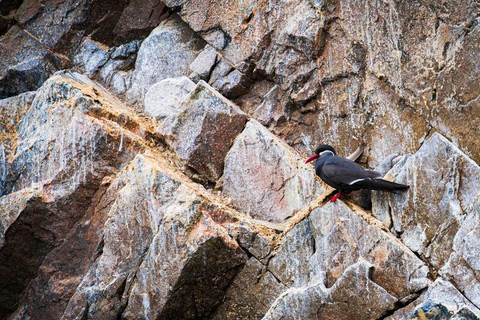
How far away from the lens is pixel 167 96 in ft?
49.5

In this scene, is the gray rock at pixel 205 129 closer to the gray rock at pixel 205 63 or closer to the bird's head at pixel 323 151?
the gray rock at pixel 205 63

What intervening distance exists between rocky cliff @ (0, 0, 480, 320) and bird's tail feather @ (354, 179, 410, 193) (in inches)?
9.3

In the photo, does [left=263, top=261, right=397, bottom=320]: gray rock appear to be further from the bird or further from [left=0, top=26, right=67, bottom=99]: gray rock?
[left=0, top=26, right=67, bottom=99]: gray rock

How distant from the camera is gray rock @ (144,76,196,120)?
14.9 meters

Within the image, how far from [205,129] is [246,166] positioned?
1.04m

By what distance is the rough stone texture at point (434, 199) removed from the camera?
1118 cm

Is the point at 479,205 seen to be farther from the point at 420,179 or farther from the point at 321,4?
the point at 321,4

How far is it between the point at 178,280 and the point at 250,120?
3488mm

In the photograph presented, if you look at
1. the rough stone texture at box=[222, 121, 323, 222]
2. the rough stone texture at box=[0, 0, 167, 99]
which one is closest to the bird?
the rough stone texture at box=[222, 121, 323, 222]

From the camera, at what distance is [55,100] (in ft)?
47.9

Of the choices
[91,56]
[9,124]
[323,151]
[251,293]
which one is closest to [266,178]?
[323,151]

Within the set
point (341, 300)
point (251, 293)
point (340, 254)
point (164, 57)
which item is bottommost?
point (251, 293)

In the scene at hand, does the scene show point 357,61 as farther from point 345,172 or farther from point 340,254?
point 340,254

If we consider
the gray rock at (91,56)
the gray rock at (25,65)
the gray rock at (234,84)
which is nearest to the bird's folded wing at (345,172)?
the gray rock at (234,84)
